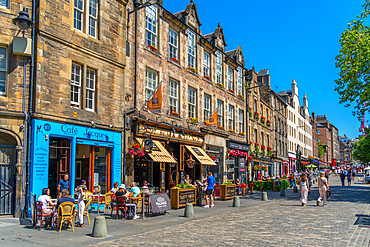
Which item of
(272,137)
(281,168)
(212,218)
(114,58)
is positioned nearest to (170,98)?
(114,58)

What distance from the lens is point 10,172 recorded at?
12.5m

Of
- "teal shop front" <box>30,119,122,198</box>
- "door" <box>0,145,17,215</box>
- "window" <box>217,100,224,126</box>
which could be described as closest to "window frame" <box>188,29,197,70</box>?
"window" <box>217,100,224,126</box>

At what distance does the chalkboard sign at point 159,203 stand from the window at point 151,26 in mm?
A: 9561

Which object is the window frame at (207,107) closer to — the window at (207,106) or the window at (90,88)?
the window at (207,106)

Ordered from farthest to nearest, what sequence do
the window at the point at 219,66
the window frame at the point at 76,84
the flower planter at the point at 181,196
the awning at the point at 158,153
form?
the window at the point at 219,66 → the awning at the point at 158,153 → the flower planter at the point at 181,196 → the window frame at the point at 76,84

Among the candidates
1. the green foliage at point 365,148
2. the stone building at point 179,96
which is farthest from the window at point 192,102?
the green foliage at point 365,148

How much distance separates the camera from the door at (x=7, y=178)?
12273mm

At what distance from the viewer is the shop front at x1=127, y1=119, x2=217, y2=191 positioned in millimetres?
18484

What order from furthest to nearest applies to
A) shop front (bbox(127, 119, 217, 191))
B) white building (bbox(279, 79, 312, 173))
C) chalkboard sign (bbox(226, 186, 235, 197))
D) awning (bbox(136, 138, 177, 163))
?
white building (bbox(279, 79, 312, 173))
chalkboard sign (bbox(226, 186, 235, 197))
shop front (bbox(127, 119, 217, 191))
awning (bbox(136, 138, 177, 163))

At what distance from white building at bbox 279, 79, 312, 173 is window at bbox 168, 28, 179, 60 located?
3773 centimetres

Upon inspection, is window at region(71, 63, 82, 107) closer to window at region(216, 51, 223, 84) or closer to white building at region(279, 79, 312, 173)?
window at region(216, 51, 223, 84)

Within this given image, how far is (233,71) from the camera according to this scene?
104 ft

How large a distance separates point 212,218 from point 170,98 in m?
10.0

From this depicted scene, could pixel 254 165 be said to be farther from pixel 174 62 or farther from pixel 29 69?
pixel 29 69
